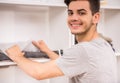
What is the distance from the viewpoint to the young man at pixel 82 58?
1467 millimetres

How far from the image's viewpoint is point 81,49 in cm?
147

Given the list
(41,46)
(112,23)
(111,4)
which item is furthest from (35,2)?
(112,23)

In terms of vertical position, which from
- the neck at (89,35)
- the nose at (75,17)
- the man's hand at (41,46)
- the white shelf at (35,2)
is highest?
the white shelf at (35,2)

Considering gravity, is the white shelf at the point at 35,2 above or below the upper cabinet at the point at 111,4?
above

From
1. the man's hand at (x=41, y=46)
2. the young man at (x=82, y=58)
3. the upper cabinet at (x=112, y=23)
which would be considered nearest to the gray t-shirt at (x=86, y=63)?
the young man at (x=82, y=58)

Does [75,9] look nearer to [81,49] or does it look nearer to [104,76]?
[81,49]

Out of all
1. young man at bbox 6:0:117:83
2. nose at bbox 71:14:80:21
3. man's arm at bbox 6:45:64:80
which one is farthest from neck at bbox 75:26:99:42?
man's arm at bbox 6:45:64:80

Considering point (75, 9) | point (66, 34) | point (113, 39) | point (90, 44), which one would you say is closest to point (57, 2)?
point (66, 34)

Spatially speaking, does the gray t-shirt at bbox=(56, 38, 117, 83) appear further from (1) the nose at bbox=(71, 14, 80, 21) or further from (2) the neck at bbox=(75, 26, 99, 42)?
(1) the nose at bbox=(71, 14, 80, 21)

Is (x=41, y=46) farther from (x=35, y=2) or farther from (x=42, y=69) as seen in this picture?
(x=42, y=69)

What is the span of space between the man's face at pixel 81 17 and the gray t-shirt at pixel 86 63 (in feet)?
0.36

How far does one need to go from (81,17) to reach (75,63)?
0.30m

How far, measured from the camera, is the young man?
1.47 meters

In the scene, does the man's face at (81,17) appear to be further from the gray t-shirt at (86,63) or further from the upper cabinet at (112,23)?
the upper cabinet at (112,23)
